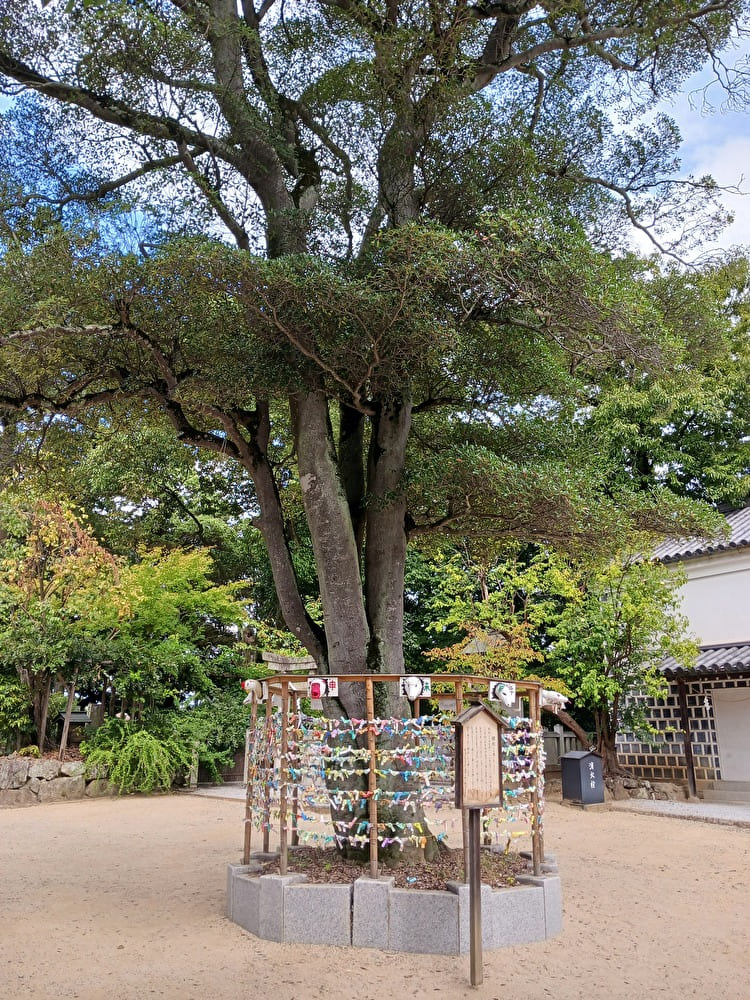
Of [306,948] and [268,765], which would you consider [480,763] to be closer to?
[306,948]

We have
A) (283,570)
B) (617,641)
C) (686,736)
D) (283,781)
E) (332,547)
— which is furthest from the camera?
(686,736)

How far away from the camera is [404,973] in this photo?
4695 millimetres

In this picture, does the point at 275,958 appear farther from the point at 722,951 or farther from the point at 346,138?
the point at 346,138

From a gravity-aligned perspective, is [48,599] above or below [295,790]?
above

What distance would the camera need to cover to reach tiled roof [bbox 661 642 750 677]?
13.1 metres

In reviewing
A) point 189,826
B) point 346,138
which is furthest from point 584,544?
point 189,826

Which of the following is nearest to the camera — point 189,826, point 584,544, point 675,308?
point 584,544

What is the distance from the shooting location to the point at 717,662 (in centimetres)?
1353

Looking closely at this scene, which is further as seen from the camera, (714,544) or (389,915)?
(714,544)

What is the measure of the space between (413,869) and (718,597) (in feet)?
38.1

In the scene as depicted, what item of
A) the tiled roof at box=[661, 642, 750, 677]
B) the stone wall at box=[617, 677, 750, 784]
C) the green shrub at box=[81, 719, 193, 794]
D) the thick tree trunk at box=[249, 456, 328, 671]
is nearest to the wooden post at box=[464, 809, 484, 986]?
the thick tree trunk at box=[249, 456, 328, 671]

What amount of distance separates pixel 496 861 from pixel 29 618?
10511mm

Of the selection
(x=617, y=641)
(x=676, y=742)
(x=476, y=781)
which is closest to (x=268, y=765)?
(x=476, y=781)

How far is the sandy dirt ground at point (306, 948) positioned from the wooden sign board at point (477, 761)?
3.44ft
